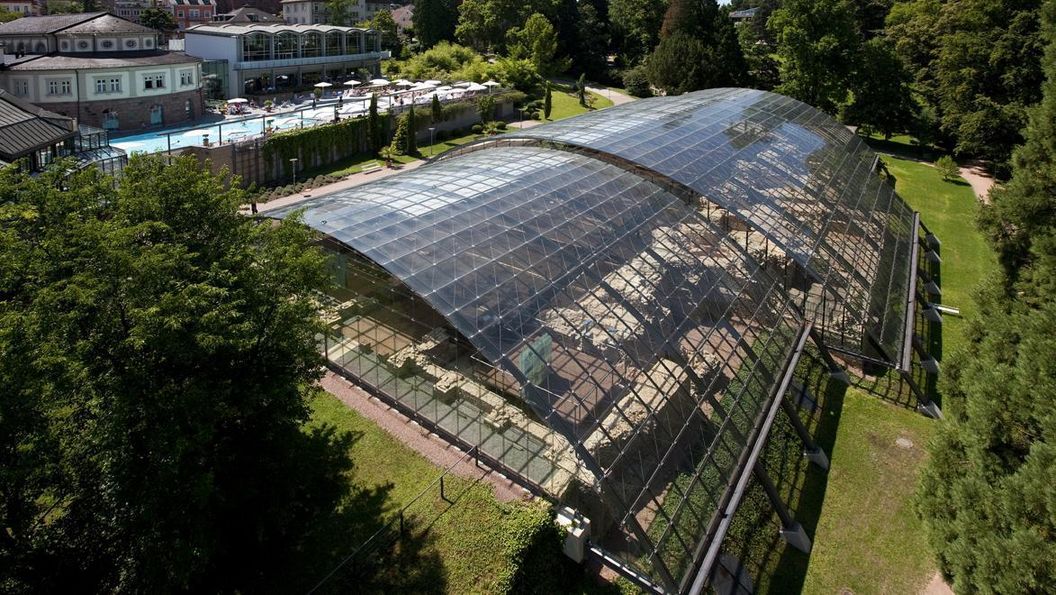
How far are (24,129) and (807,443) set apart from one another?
1295 inches

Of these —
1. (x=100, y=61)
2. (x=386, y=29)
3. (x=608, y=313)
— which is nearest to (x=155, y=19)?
(x=386, y=29)

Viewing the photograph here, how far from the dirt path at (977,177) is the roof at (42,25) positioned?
241ft

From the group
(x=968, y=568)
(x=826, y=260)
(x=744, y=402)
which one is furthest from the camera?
(x=826, y=260)

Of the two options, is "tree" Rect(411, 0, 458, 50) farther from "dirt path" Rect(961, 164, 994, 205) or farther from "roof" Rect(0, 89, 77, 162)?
"roof" Rect(0, 89, 77, 162)

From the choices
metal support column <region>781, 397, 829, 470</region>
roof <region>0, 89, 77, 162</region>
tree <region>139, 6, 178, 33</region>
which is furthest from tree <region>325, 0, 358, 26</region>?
metal support column <region>781, 397, 829, 470</region>

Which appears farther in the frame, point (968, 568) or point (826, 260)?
point (826, 260)

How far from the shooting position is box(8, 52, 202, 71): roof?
45125 mm

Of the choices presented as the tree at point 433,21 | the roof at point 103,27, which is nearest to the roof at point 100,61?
the roof at point 103,27

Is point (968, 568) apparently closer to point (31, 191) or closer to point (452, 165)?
point (31, 191)

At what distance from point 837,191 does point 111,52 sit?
54.1 metres

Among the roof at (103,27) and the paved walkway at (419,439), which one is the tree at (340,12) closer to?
the roof at (103,27)

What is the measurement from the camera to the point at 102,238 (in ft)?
38.7

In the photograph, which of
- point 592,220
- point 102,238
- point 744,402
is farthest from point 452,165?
point 102,238

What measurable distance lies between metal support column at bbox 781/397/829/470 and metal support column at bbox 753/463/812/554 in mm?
3414
